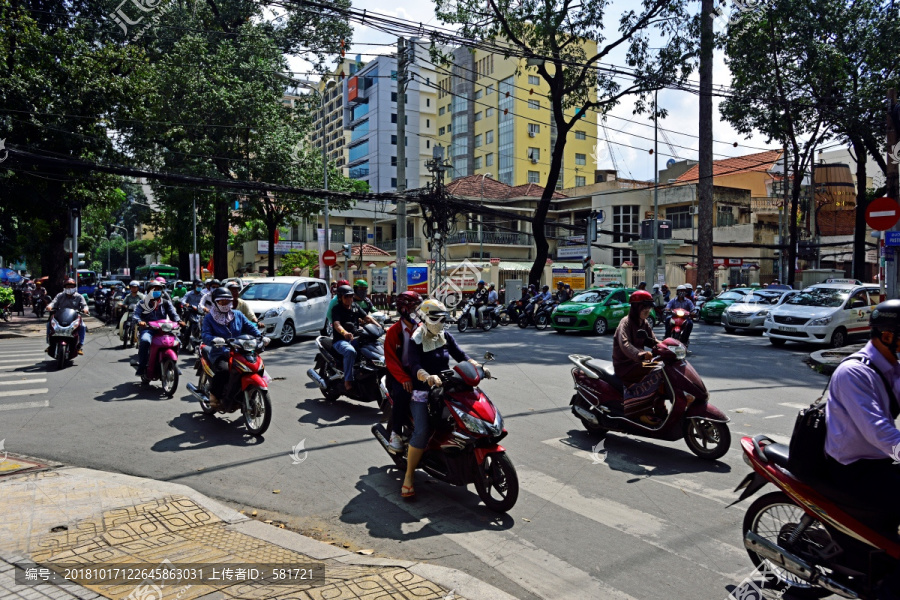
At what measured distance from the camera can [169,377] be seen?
9484 mm

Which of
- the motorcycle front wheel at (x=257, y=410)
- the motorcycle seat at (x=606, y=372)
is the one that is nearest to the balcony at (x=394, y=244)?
the motorcycle seat at (x=606, y=372)

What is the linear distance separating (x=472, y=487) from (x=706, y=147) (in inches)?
893

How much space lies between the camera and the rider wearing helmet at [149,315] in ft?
32.7

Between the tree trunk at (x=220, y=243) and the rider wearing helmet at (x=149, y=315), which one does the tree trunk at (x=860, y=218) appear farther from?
the tree trunk at (x=220, y=243)

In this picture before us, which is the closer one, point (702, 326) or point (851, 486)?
point (851, 486)

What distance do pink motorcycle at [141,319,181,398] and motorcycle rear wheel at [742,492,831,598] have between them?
26.9 ft

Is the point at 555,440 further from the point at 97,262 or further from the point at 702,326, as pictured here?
the point at 97,262

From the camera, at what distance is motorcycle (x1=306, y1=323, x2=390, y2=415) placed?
27.8 ft

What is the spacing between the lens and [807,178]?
172 feet

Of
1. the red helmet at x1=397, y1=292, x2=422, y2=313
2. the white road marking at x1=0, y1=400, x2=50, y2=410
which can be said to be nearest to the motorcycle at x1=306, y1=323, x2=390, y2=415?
the red helmet at x1=397, y1=292, x2=422, y2=313

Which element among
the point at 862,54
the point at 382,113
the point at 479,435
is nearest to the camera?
the point at 479,435

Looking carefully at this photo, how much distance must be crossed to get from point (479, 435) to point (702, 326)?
22.0 m

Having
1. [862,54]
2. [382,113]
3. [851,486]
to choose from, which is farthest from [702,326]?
[382,113]

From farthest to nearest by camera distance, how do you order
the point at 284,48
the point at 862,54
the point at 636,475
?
the point at 284,48 → the point at 862,54 → the point at 636,475
